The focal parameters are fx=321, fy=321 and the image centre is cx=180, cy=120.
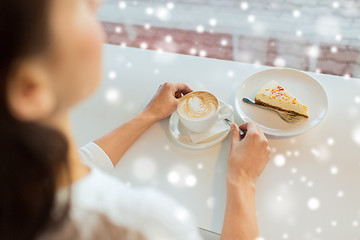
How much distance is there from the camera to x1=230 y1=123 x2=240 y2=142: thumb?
95 centimetres

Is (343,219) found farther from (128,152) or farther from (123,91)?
(123,91)

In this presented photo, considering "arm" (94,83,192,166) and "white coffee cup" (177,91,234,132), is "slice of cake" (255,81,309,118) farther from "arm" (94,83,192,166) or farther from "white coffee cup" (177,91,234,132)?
"arm" (94,83,192,166)

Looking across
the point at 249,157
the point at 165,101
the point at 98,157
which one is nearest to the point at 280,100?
the point at 249,157

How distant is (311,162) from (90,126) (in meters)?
0.72

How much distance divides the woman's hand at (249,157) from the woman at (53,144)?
0.94ft

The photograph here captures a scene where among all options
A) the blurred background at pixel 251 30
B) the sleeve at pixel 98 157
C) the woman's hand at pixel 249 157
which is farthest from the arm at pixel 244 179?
the blurred background at pixel 251 30

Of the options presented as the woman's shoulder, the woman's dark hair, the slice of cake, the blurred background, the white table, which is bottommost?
the blurred background

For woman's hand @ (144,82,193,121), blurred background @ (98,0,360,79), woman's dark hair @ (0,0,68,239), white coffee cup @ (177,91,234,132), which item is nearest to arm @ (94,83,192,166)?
woman's hand @ (144,82,193,121)

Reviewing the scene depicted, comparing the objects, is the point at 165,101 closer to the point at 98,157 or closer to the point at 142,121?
the point at 142,121

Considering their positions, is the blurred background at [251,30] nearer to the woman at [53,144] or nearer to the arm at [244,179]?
the arm at [244,179]

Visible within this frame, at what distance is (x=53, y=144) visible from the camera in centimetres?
46

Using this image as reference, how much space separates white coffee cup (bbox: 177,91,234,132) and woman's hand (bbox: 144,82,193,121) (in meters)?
0.09

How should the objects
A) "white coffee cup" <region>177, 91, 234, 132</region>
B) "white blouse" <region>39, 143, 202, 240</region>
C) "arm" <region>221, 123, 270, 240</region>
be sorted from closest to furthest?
"white blouse" <region>39, 143, 202, 240</region>
"arm" <region>221, 123, 270, 240</region>
"white coffee cup" <region>177, 91, 234, 132</region>

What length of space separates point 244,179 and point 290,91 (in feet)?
1.25
